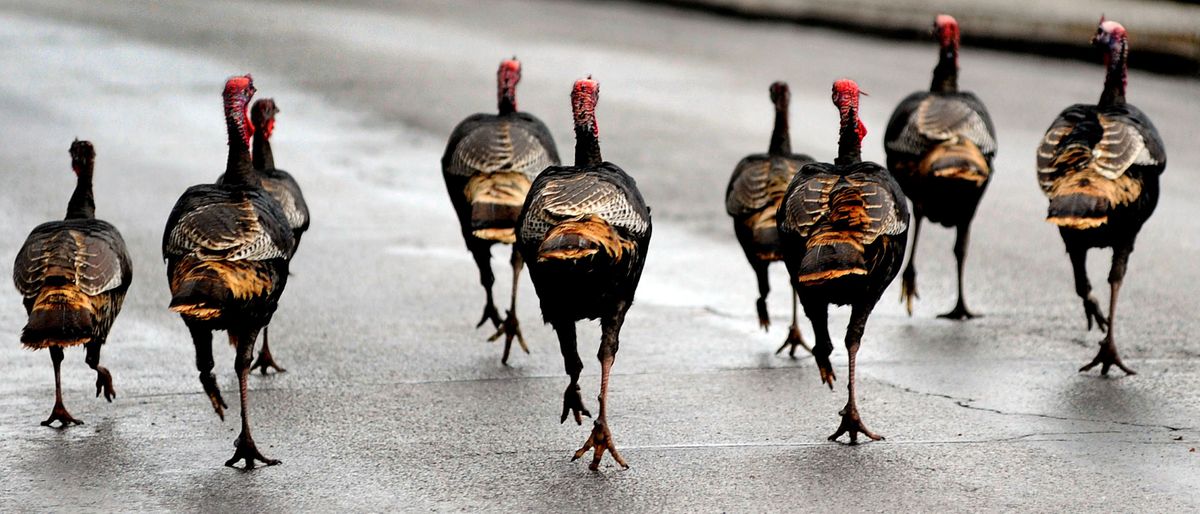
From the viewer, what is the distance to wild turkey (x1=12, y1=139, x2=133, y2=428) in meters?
7.34

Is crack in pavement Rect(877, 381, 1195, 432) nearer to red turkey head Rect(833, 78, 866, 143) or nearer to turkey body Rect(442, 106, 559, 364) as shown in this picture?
red turkey head Rect(833, 78, 866, 143)

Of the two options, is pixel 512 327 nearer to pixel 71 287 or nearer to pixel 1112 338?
pixel 71 287

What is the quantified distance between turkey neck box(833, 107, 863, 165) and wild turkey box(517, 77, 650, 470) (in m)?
1.11

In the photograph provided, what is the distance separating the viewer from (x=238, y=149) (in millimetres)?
7879

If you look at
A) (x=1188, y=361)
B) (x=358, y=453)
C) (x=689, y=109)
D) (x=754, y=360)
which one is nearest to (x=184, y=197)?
(x=358, y=453)

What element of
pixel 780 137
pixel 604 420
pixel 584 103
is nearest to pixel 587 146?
pixel 584 103

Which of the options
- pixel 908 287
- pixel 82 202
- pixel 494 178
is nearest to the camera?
pixel 82 202

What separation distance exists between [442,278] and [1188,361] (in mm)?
4864

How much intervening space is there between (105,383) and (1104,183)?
17.1 ft

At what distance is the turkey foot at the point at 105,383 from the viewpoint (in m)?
7.91

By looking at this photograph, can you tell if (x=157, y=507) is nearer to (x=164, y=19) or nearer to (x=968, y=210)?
(x=968, y=210)

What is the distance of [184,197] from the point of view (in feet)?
24.7

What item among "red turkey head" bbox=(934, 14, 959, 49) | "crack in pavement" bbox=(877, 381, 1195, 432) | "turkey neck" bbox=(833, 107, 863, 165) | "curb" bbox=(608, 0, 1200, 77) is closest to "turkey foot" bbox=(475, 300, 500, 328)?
"crack in pavement" bbox=(877, 381, 1195, 432)

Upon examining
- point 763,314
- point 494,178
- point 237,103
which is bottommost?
point 763,314
